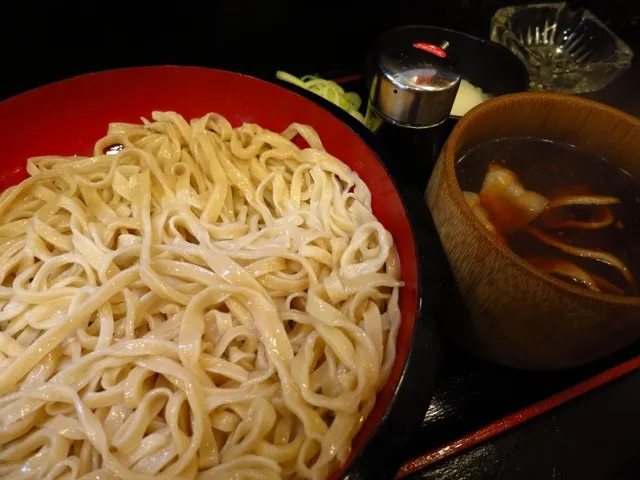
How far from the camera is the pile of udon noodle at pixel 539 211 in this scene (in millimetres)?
1413

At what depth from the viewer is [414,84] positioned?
168cm

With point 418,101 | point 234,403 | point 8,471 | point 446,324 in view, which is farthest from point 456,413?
point 8,471

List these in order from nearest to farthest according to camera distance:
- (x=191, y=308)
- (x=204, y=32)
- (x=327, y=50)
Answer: (x=191, y=308) → (x=204, y=32) → (x=327, y=50)

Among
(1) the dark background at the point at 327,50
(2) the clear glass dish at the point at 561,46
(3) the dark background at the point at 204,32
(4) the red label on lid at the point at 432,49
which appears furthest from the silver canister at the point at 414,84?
(2) the clear glass dish at the point at 561,46

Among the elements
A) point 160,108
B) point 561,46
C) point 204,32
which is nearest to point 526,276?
point 160,108

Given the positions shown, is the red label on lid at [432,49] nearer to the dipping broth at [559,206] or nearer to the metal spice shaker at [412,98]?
the metal spice shaker at [412,98]

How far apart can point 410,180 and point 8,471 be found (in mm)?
1283

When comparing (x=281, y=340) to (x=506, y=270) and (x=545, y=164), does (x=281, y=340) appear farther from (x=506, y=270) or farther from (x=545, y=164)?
(x=545, y=164)

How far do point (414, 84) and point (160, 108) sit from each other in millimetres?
954

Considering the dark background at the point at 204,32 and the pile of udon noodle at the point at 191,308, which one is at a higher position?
the dark background at the point at 204,32

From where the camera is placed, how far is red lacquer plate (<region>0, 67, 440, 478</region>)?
1685 millimetres

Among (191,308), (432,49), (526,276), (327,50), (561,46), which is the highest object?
(432,49)

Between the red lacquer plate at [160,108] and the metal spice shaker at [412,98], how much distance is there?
0.16m

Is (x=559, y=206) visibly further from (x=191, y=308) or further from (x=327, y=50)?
(x=327, y=50)
